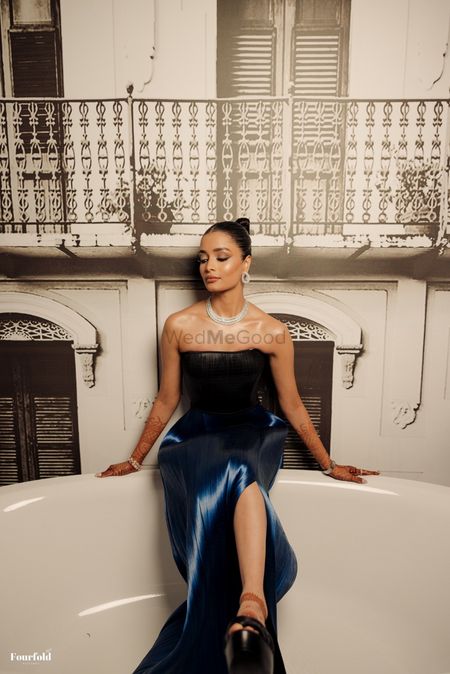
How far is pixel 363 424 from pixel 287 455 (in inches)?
16.1

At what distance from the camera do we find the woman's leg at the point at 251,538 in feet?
4.73

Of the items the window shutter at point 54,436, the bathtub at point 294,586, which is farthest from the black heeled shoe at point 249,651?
the window shutter at point 54,436


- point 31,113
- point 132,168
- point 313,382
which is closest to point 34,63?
point 31,113

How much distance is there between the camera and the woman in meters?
1.51

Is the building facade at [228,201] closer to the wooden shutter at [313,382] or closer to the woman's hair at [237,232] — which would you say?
the wooden shutter at [313,382]

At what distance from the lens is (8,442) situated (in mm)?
2479

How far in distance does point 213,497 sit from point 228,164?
55.7 inches

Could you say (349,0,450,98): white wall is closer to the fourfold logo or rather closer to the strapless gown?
the strapless gown

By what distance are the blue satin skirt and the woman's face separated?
0.59 m

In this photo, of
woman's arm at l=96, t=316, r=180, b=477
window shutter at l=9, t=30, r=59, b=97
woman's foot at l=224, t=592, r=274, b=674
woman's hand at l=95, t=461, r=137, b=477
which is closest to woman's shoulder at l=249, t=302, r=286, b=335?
woman's arm at l=96, t=316, r=180, b=477

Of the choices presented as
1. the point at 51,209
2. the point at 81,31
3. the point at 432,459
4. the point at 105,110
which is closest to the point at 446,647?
the point at 432,459

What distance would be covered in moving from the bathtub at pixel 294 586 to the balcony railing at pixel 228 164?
116cm

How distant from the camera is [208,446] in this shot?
5.85 feet

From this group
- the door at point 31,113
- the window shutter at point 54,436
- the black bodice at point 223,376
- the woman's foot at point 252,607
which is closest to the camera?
the woman's foot at point 252,607
